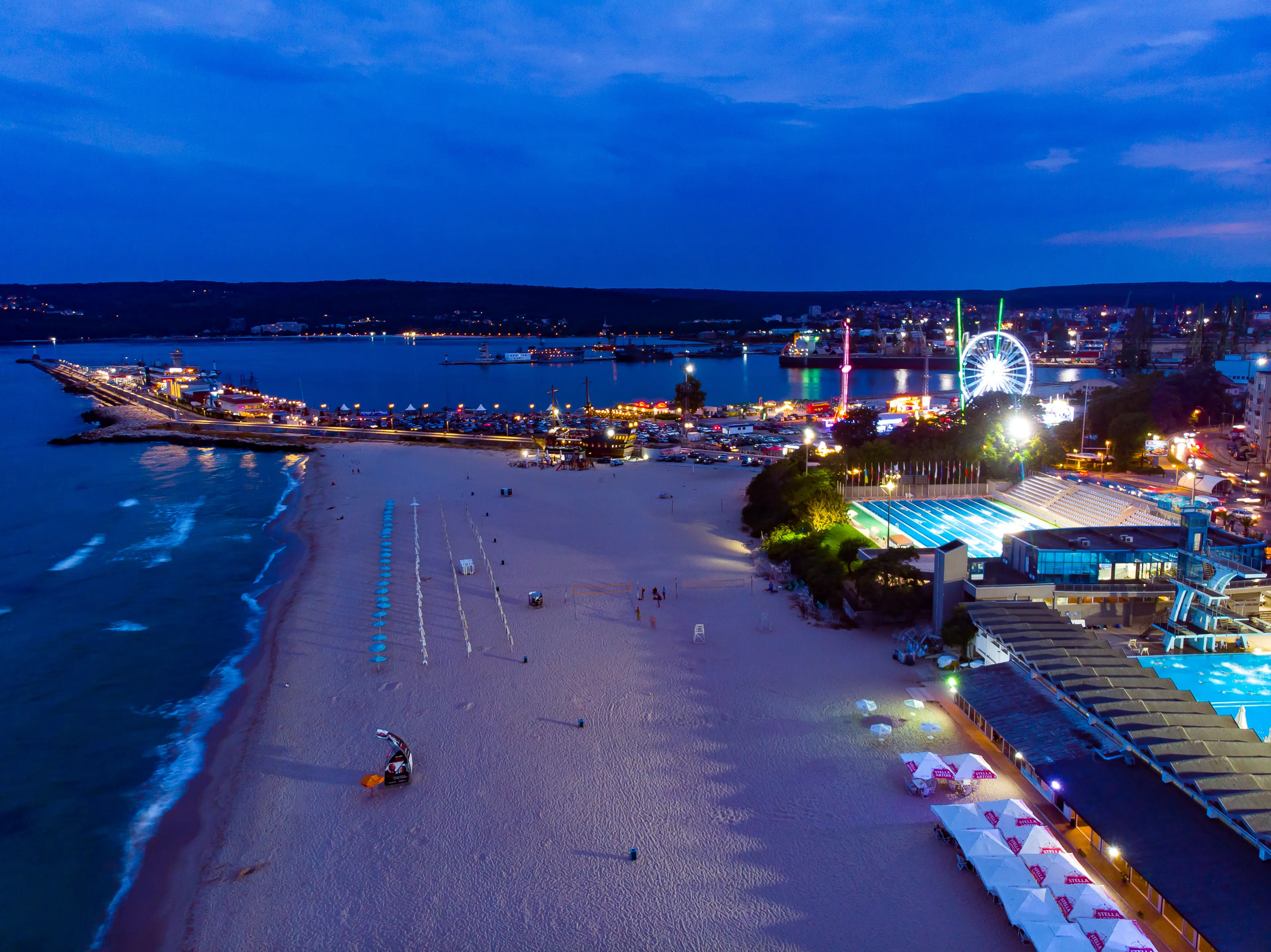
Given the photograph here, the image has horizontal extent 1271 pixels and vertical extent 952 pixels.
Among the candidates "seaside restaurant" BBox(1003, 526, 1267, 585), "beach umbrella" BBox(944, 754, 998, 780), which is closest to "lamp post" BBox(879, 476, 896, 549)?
"seaside restaurant" BBox(1003, 526, 1267, 585)

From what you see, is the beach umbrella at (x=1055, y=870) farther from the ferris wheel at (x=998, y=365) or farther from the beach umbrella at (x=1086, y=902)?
the ferris wheel at (x=998, y=365)

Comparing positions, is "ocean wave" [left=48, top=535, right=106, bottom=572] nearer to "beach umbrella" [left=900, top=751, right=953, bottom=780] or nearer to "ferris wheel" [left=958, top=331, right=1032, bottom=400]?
"beach umbrella" [left=900, top=751, right=953, bottom=780]

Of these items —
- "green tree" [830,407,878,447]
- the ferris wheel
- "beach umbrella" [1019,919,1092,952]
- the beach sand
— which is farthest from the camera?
the ferris wheel

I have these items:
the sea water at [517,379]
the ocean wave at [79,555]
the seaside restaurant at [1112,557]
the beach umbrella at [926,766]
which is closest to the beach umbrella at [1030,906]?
the beach umbrella at [926,766]

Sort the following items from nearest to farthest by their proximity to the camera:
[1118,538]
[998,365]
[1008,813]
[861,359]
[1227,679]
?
[1008,813], [1227,679], [1118,538], [998,365], [861,359]

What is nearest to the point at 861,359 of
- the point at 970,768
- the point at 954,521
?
the point at 954,521

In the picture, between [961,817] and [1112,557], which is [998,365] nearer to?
[1112,557]
